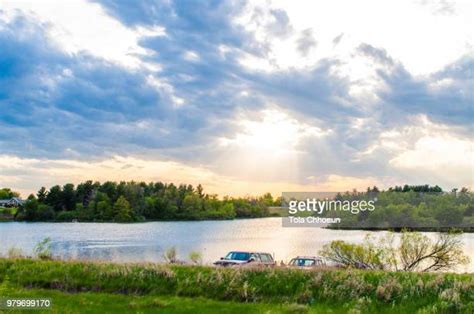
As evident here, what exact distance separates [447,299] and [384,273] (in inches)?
102

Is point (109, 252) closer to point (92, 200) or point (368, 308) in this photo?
point (368, 308)

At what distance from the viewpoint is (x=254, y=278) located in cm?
1836

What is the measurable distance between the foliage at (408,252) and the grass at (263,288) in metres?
20.2

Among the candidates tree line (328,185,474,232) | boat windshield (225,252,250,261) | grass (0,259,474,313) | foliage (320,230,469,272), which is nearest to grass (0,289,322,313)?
grass (0,259,474,313)

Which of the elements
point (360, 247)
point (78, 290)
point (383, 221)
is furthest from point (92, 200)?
point (78, 290)

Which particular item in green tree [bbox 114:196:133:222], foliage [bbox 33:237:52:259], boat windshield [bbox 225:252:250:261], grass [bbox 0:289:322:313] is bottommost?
grass [bbox 0:289:322:313]

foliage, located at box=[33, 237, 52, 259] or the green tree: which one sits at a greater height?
the green tree

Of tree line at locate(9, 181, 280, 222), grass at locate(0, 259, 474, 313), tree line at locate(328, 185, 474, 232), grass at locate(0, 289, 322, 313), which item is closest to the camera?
grass at locate(0, 289, 322, 313)

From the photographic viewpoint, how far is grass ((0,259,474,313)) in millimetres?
15992

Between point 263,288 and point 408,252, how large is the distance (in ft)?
84.9

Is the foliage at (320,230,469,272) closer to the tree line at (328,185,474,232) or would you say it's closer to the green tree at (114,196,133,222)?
the tree line at (328,185,474,232)

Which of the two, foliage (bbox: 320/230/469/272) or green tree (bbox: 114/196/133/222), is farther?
green tree (bbox: 114/196/133/222)

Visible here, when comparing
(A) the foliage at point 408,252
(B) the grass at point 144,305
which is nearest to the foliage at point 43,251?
(B) the grass at point 144,305

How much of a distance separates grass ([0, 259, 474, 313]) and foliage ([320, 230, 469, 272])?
66.3 ft
